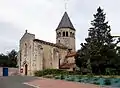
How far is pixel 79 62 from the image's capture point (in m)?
44.5

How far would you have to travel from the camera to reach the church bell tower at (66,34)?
5729 cm

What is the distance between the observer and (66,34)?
57.4 meters

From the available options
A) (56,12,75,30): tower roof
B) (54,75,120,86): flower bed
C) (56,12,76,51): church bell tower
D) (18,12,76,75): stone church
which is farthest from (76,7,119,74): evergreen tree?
(56,12,75,30): tower roof

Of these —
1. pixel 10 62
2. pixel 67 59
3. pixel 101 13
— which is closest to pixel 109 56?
pixel 101 13

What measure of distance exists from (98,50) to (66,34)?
18829 mm

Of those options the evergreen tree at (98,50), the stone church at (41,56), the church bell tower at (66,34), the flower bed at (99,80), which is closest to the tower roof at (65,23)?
the church bell tower at (66,34)

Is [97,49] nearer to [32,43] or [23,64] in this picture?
[32,43]

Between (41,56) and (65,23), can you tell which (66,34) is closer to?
(65,23)

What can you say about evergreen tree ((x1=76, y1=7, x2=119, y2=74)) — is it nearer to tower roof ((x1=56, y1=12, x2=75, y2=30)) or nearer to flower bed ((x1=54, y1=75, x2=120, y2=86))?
flower bed ((x1=54, y1=75, x2=120, y2=86))

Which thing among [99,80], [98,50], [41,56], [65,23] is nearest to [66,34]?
[65,23]

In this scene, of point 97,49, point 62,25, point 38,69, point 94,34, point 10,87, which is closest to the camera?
point 10,87

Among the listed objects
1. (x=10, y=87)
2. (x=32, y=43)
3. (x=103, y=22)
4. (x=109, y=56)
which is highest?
(x=103, y=22)

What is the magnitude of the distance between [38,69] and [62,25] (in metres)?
17.3

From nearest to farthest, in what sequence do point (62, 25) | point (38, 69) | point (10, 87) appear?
1. point (10, 87)
2. point (38, 69)
3. point (62, 25)
